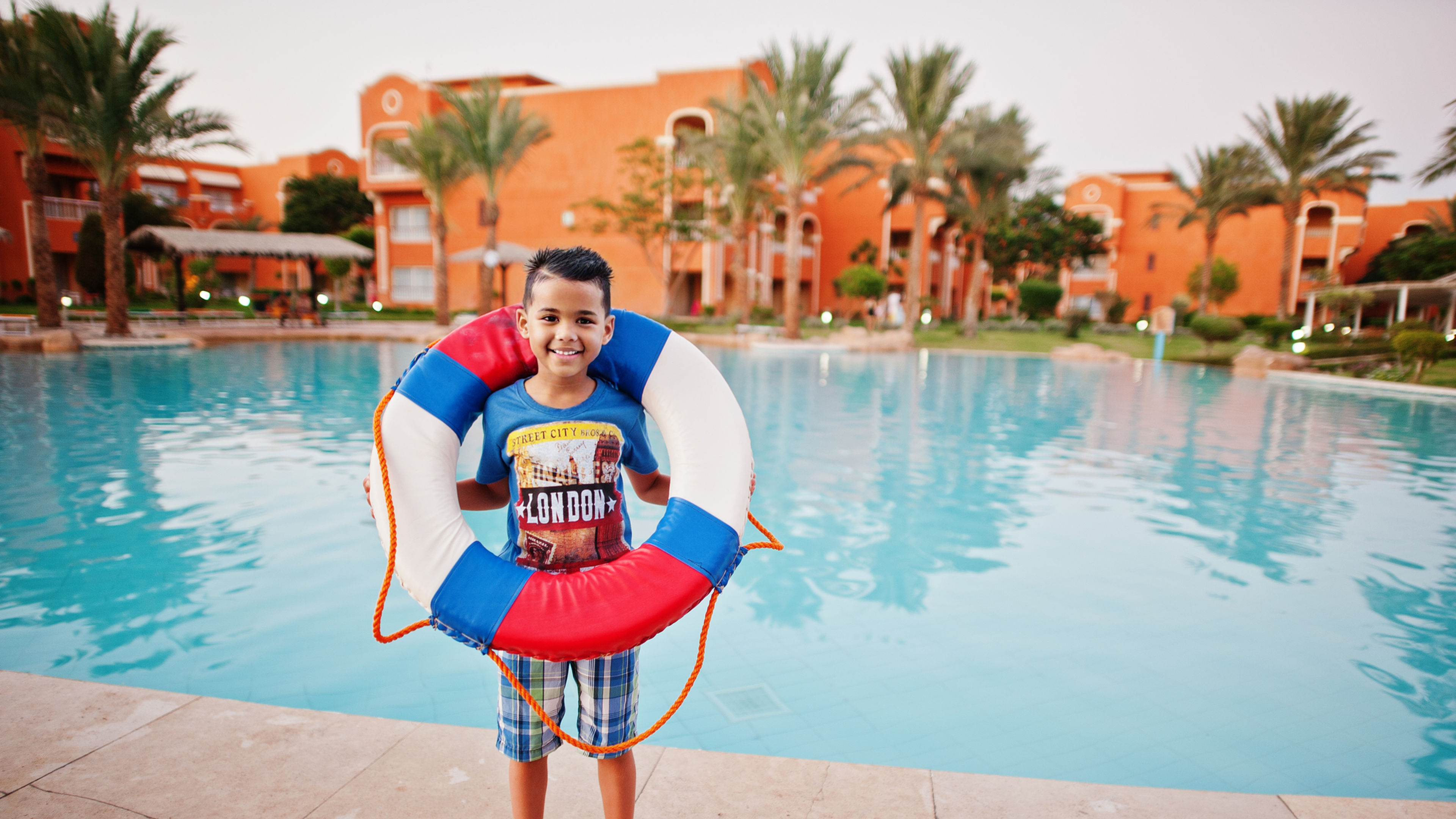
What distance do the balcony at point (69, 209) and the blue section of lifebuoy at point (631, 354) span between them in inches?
1190

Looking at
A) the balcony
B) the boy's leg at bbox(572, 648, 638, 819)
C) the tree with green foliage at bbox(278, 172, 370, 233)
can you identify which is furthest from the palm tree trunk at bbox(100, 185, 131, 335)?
the tree with green foliage at bbox(278, 172, 370, 233)

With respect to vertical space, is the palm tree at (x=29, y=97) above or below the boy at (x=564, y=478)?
above

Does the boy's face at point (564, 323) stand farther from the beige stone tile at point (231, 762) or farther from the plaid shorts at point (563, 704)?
the beige stone tile at point (231, 762)

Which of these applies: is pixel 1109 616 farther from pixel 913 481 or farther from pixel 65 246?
pixel 65 246

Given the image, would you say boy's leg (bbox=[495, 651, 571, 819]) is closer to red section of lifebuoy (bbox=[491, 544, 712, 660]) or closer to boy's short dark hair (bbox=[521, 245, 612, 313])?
red section of lifebuoy (bbox=[491, 544, 712, 660])

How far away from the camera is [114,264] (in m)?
14.8

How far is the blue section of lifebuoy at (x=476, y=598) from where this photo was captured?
1.32 metres

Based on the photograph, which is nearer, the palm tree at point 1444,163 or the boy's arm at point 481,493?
the boy's arm at point 481,493

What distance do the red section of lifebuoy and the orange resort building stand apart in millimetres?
18719

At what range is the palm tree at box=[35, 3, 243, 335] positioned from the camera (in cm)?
1338

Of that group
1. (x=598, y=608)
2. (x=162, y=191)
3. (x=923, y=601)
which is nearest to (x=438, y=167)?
(x=162, y=191)

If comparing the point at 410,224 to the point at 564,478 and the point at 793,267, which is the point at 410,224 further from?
the point at 564,478

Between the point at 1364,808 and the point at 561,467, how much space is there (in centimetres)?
206

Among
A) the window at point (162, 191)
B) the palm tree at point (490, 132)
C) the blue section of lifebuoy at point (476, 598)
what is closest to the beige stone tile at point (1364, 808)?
the blue section of lifebuoy at point (476, 598)
